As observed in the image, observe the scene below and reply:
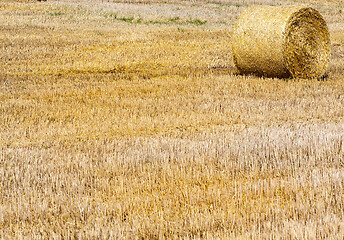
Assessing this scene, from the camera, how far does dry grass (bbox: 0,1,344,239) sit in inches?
169

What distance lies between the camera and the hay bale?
1178 centimetres

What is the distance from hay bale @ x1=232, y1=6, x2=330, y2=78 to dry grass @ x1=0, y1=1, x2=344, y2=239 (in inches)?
18.7

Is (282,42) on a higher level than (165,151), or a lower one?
higher

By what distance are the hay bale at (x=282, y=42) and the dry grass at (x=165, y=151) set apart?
47 centimetres

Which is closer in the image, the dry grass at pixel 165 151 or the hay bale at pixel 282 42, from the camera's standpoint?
the dry grass at pixel 165 151

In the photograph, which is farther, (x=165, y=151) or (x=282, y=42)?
(x=282, y=42)

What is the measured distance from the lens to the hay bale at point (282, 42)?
1178 centimetres

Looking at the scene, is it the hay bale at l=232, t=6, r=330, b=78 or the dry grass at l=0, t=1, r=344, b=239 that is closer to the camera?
the dry grass at l=0, t=1, r=344, b=239

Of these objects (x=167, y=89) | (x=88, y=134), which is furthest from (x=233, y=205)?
(x=167, y=89)

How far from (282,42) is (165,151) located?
20.2ft

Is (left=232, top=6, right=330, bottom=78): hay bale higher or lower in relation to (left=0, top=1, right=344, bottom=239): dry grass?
higher

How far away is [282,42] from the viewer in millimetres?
11570

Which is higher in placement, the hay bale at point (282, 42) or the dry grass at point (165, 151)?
the hay bale at point (282, 42)

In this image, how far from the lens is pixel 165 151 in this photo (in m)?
6.45
